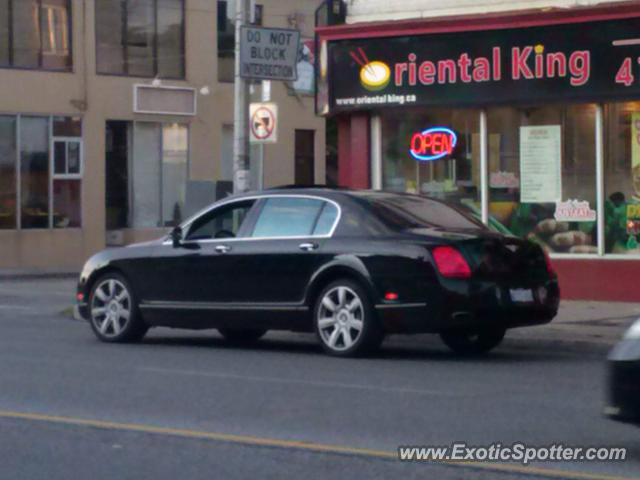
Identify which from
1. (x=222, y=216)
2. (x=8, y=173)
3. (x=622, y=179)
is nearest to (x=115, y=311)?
(x=222, y=216)

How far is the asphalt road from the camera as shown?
25.8 ft

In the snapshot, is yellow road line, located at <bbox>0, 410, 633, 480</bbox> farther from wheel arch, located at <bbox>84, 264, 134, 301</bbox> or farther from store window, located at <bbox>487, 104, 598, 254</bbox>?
store window, located at <bbox>487, 104, 598, 254</bbox>

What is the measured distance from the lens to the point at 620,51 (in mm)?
17750

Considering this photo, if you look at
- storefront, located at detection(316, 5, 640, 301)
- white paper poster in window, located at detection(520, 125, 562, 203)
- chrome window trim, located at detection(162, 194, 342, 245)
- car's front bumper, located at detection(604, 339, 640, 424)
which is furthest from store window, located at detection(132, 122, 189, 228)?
car's front bumper, located at detection(604, 339, 640, 424)

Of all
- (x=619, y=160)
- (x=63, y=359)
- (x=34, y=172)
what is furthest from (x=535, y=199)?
(x=34, y=172)

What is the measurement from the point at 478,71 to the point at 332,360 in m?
7.42

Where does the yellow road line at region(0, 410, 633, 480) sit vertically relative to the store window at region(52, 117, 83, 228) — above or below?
below

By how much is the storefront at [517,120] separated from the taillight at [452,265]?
6.38 metres

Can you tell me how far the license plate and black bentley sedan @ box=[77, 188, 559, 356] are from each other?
0.05ft

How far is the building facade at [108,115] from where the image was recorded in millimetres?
33125

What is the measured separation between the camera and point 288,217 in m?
13.5

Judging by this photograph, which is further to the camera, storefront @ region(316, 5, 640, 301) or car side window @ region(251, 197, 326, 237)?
storefront @ region(316, 5, 640, 301)

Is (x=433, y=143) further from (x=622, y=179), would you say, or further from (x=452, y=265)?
(x=452, y=265)

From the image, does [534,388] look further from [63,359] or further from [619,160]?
[619,160]
